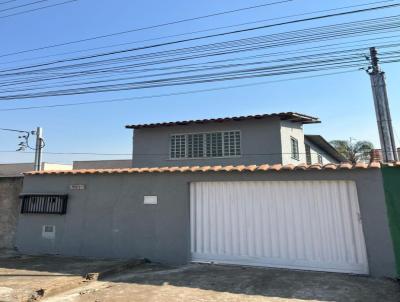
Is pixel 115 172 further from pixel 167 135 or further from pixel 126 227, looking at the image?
pixel 167 135

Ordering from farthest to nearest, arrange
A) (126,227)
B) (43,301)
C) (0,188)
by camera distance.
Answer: (0,188)
(126,227)
(43,301)

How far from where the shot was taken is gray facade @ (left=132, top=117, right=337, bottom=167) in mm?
14812

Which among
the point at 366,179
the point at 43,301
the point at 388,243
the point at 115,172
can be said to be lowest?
the point at 43,301

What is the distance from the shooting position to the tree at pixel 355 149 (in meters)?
26.1

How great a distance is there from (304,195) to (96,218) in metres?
5.86

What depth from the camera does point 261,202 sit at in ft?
27.5

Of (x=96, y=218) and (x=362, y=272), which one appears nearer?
(x=362, y=272)

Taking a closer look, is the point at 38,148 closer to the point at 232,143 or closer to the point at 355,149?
the point at 232,143

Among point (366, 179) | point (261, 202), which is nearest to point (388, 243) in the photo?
point (366, 179)

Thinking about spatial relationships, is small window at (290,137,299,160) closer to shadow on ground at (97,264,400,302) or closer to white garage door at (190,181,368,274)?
white garage door at (190,181,368,274)

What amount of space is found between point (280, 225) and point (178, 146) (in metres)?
8.85

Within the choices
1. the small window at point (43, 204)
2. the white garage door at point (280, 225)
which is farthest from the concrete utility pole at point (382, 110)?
the small window at point (43, 204)

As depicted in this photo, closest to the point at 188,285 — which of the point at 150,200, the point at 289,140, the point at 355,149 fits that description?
the point at 150,200

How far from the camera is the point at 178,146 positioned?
16219 mm
